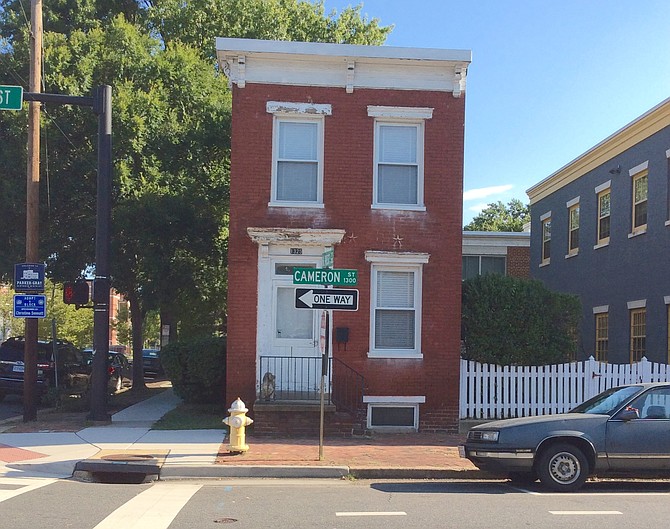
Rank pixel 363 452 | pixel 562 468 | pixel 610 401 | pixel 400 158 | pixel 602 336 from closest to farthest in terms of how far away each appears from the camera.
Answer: pixel 562 468
pixel 610 401
pixel 363 452
pixel 400 158
pixel 602 336

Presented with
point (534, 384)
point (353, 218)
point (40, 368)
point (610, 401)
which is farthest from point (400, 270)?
point (40, 368)

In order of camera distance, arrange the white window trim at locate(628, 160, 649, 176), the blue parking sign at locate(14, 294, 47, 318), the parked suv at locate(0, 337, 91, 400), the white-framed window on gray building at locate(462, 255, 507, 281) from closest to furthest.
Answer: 1. the blue parking sign at locate(14, 294, 47, 318)
2. the white window trim at locate(628, 160, 649, 176)
3. the parked suv at locate(0, 337, 91, 400)
4. the white-framed window on gray building at locate(462, 255, 507, 281)

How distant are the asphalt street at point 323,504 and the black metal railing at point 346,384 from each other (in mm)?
3995

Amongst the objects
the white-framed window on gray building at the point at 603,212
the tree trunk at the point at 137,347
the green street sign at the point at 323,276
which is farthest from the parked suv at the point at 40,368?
the white-framed window on gray building at the point at 603,212

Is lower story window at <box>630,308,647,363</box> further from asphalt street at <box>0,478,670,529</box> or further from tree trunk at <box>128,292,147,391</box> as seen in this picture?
tree trunk at <box>128,292,147,391</box>

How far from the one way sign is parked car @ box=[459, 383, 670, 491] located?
270 centimetres

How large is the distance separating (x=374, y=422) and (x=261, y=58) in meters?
7.33

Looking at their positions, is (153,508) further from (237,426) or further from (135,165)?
(135,165)

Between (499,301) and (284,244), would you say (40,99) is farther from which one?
(499,301)

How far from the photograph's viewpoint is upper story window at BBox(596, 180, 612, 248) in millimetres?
20922

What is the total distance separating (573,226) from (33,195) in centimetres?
1587

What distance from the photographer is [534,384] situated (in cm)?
1473

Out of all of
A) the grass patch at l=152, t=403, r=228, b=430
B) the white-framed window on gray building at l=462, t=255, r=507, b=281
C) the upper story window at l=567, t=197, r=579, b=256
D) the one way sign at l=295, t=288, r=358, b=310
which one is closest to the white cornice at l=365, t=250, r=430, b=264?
the one way sign at l=295, t=288, r=358, b=310

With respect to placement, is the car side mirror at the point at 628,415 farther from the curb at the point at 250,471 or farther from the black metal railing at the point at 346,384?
the black metal railing at the point at 346,384
